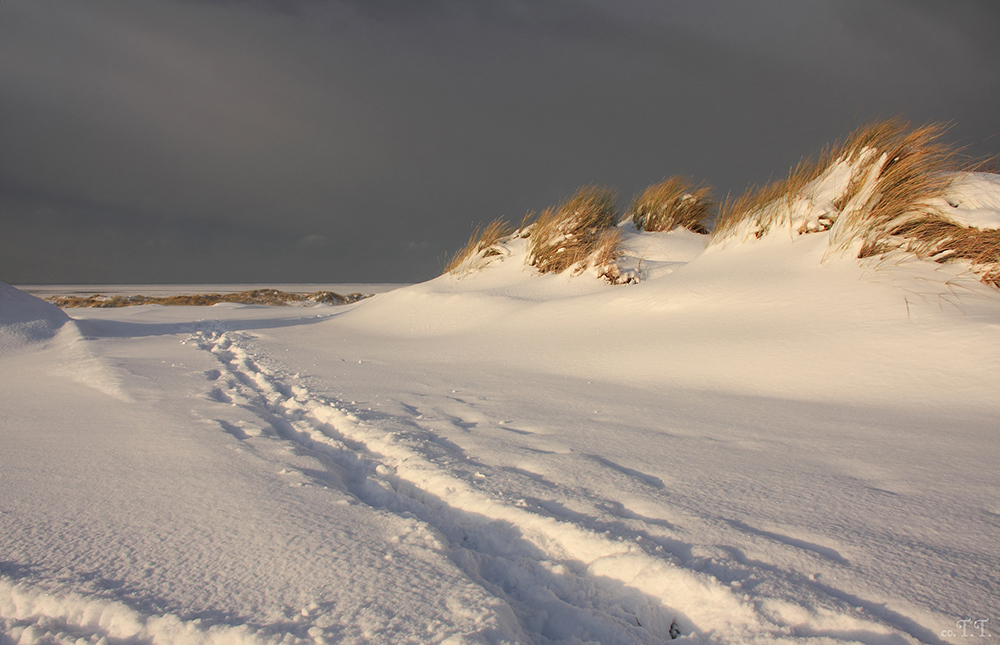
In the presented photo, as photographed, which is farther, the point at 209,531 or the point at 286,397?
the point at 286,397

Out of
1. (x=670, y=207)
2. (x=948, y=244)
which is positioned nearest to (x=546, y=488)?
(x=948, y=244)

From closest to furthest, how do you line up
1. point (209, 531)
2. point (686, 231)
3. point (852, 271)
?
point (209, 531) < point (852, 271) < point (686, 231)

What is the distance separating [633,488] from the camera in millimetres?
1666

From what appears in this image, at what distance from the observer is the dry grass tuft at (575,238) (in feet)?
23.1

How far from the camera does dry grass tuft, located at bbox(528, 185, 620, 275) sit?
7.04m

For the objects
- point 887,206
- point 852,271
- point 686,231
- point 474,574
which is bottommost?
point 474,574

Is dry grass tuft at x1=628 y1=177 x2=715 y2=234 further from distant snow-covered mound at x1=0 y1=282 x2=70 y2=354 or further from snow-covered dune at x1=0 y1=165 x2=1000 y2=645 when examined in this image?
distant snow-covered mound at x1=0 y1=282 x2=70 y2=354

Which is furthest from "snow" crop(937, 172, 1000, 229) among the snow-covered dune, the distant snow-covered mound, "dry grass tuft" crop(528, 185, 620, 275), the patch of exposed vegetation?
the patch of exposed vegetation

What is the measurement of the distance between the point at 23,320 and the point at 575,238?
640 cm

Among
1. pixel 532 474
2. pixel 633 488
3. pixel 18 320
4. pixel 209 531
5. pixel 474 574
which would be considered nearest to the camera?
pixel 474 574

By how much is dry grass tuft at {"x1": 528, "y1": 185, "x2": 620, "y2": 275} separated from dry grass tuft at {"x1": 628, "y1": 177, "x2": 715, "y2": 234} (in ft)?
5.04

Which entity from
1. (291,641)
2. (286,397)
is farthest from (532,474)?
(286,397)

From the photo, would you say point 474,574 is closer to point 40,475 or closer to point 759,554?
point 759,554

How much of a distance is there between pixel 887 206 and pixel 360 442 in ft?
14.2
